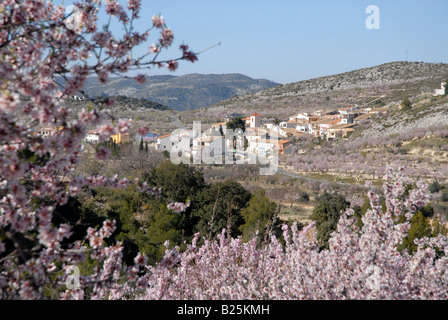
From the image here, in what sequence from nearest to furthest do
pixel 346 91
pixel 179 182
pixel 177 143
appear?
pixel 179 182 → pixel 177 143 → pixel 346 91

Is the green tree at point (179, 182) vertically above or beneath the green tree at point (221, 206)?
above

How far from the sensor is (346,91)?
3044 inches

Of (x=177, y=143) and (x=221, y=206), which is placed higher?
(x=177, y=143)

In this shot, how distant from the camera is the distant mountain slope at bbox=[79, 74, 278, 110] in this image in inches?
4670

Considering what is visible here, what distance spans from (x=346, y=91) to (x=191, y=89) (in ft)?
209

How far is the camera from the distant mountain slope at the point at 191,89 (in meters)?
119

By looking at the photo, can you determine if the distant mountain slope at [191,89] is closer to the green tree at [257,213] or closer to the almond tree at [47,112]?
the green tree at [257,213]

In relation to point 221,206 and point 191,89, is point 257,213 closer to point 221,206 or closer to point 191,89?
point 221,206

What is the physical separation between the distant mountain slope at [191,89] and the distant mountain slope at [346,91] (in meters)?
30.7

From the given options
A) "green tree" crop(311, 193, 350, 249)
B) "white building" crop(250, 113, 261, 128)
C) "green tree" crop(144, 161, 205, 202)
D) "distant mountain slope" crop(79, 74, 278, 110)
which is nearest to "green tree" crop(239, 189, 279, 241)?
"green tree" crop(311, 193, 350, 249)

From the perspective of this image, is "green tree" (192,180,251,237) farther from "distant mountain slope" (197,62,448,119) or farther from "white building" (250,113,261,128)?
"distant mountain slope" (197,62,448,119)

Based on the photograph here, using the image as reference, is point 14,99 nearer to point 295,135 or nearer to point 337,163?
point 337,163

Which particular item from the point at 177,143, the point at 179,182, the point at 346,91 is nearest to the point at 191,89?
the point at 346,91

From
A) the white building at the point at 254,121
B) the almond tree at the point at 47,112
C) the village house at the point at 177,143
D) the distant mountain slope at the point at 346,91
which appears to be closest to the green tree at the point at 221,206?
the almond tree at the point at 47,112
